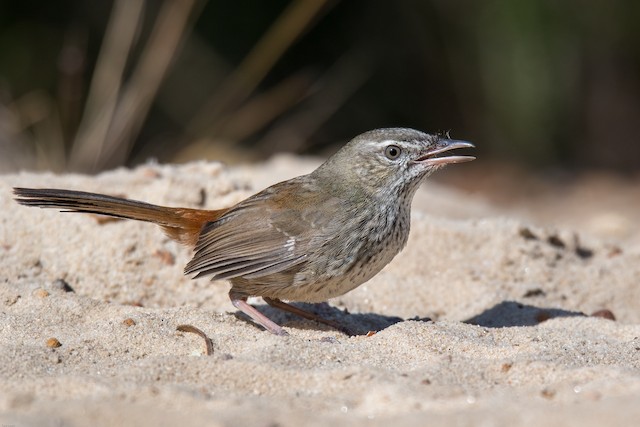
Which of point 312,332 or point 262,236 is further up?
point 262,236

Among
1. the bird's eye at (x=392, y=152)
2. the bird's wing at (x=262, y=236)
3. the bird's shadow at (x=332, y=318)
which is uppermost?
the bird's eye at (x=392, y=152)

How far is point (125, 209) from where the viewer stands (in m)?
4.98

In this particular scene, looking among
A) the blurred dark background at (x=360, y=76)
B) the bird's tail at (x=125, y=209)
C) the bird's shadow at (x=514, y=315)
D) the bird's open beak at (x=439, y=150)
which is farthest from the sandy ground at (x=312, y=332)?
the blurred dark background at (x=360, y=76)

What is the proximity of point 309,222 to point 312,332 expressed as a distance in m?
0.60

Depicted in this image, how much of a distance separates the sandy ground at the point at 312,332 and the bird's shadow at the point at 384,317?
2 centimetres

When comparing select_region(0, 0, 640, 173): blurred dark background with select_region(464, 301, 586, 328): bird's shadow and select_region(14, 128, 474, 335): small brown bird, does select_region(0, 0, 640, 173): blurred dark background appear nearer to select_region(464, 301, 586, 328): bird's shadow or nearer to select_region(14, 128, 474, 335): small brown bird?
select_region(14, 128, 474, 335): small brown bird

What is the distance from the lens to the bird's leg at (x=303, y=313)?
16.2 ft

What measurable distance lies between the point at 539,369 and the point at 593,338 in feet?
2.96

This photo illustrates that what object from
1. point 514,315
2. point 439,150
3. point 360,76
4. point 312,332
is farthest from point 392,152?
point 360,76

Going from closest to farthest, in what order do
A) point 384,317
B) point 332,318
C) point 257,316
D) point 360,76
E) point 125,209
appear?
point 257,316, point 125,209, point 332,318, point 384,317, point 360,76

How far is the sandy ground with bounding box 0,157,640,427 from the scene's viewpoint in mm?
3385

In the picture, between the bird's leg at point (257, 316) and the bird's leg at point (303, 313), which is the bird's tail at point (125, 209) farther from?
the bird's leg at point (303, 313)

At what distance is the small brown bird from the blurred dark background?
153 inches

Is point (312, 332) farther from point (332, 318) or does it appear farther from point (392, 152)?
point (392, 152)
